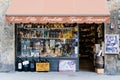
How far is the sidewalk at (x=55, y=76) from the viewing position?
16656mm

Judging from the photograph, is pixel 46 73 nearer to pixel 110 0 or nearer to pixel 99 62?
pixel 99 62

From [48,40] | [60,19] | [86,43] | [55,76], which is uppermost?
[60,19]

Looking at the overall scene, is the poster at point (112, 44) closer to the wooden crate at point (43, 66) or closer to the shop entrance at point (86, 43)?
the wooden crate at point (43, 66)

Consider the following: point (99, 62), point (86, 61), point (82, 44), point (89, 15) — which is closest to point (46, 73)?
point (99, 62)

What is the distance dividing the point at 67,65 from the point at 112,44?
2365 mm

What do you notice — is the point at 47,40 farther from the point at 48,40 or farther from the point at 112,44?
the point at 112,44

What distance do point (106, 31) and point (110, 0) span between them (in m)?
1.42

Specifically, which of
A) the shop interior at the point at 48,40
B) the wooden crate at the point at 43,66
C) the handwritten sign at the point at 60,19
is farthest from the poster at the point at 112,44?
the wooden crate at the point at 43,66

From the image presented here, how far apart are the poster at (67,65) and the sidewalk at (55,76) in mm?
407

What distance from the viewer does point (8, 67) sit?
59.6ft

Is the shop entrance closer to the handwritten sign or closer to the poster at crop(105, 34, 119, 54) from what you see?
the poster at crop(105, 34, 119, 54)

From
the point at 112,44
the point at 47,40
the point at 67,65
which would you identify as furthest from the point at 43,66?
the point at 112,44

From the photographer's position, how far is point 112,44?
58.7ft

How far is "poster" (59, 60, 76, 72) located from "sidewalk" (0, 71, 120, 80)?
1.34ft
